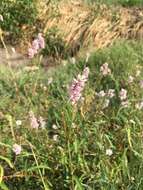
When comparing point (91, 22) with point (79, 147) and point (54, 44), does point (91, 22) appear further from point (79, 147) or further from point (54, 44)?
point (79, 147)

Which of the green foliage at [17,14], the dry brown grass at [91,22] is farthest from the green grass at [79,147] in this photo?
the green foliage at [17,14]

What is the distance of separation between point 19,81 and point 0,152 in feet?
5.83

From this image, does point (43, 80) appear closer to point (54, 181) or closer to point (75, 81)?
point (54, 181)

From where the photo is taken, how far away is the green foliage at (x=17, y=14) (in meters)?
8.70

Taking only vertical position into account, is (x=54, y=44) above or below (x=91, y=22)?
below

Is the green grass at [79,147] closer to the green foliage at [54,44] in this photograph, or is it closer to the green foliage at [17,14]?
the green foliage at [54,44]

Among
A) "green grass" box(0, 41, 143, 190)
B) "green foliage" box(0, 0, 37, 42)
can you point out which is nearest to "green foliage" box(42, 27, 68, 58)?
"green foliage" box(0, 0, 37, 42)

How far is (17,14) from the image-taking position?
8.82 meters

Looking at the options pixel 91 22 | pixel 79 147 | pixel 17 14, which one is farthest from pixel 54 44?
pixel 79 147

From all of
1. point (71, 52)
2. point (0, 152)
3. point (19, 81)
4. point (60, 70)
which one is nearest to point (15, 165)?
point (0, 152)

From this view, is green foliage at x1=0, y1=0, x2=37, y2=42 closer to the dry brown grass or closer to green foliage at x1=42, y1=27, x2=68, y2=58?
the dry brown grass

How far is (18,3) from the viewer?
8766 millimetres

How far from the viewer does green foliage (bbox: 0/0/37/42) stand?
870cm

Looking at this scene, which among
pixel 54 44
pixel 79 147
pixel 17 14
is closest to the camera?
pixel 79 147
